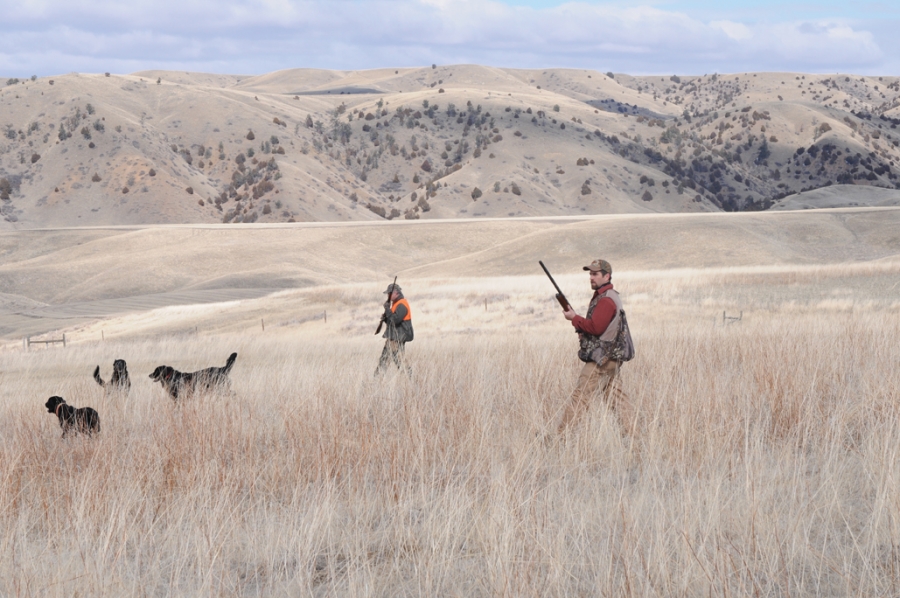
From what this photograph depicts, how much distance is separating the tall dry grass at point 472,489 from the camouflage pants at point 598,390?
130 mm

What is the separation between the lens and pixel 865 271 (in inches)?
1113

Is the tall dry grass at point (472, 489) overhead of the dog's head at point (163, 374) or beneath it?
beneath

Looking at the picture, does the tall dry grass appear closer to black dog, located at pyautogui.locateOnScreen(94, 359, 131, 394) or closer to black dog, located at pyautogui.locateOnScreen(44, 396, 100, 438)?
black dog, located at pyautogui.locateOnScreen(44, 396, 100, 438)

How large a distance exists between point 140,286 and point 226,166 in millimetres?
49932

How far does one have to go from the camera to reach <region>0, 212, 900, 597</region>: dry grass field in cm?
408

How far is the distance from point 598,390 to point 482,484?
6.43ft

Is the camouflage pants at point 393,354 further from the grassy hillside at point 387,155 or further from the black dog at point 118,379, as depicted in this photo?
the grassy hillside at point 387,155

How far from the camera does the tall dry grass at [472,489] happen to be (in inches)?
160

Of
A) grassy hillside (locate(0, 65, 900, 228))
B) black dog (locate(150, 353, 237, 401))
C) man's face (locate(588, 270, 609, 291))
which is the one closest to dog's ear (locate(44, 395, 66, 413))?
black dog (locate(150, 353, 237, 401))

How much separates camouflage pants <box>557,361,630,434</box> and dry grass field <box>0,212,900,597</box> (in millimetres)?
145

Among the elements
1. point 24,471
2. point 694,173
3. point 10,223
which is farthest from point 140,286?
point 694,173

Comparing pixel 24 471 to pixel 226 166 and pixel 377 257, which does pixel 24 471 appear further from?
pixel 226 166

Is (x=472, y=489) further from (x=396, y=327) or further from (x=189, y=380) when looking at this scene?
(x=396, y=327)

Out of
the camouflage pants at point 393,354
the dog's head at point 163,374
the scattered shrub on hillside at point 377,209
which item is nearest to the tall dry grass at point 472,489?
the dog's head at point 163,374
